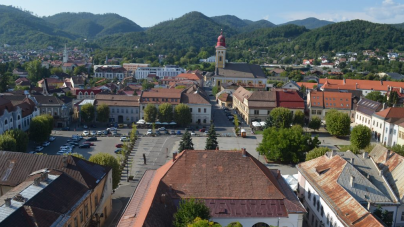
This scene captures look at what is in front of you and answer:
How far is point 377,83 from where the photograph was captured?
96.6m

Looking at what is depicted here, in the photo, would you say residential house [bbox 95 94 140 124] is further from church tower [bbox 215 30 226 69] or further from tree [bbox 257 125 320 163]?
church tower [bbox 215 30 226 69]

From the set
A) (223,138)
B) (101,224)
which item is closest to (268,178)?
(101,224)

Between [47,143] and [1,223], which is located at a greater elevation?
[1,223]

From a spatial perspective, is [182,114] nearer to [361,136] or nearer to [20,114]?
[20,114]

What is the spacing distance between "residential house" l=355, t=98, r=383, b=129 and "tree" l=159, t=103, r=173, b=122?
108 feet

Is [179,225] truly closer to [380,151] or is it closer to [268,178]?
[268,178]

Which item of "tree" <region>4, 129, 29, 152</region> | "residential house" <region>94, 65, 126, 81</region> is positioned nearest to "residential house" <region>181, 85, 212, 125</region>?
"tree" <region>4, 129, 29, 152</region>

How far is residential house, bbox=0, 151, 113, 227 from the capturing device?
18.0m

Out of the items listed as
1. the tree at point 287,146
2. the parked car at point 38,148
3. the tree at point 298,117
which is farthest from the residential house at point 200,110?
the parked car at point 38,148

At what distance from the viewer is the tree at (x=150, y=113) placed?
6062cm

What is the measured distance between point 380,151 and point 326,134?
26991mm

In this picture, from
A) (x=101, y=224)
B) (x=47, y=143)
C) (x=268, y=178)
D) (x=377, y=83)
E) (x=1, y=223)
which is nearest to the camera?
(x=1, y=223)

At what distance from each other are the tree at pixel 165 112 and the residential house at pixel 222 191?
35110 millimetres

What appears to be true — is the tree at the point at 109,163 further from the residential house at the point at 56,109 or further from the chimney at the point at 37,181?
the residential house at the point at 56,109
